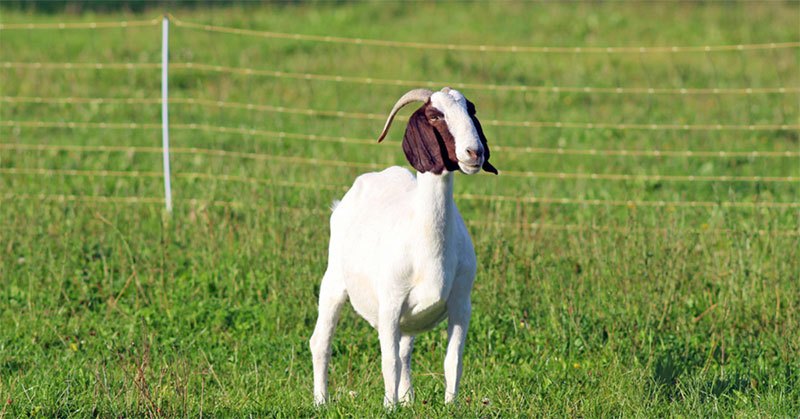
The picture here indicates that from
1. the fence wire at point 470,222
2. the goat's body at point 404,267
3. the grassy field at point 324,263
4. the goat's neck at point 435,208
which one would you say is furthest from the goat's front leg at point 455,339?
the fence wire at point 470,222

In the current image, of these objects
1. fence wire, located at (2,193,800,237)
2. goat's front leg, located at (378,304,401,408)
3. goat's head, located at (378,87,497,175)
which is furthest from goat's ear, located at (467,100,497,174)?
fence wire, located at (2,193,800,237)

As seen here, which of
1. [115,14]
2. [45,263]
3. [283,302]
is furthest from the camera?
[115,14]

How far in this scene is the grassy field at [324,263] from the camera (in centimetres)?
627

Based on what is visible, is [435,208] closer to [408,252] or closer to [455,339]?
[408,252]

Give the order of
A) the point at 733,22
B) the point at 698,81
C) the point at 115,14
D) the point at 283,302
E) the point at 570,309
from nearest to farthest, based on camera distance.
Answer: the point at 570,309 → the point at 283,302 → the point at 698,81 → the point at 733,22 → the point at 115,14

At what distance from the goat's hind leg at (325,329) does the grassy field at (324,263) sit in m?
0.15

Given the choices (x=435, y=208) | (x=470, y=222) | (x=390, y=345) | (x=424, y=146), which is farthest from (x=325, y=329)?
(x=470, y=222)

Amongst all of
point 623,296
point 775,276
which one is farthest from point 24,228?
point 775,276

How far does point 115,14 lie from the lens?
2002cm

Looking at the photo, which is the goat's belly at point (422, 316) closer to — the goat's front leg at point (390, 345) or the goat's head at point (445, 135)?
the goat's front leg at point (390, 345)

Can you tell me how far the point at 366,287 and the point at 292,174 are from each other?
4.02 meters

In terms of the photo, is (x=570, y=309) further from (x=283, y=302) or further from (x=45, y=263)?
(x=45, y=263)

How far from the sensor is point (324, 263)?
7977 millimetres

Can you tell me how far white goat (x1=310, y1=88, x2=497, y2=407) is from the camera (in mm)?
5227
